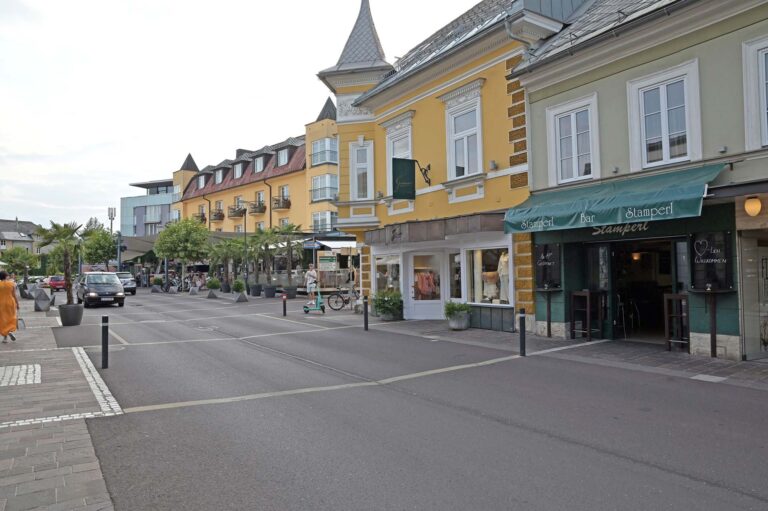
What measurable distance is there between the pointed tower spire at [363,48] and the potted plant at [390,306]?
8649 millimetres

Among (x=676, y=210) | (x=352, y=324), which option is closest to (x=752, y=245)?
(x=676, y=210)

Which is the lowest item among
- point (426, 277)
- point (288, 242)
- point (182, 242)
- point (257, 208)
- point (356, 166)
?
point (426, 277)

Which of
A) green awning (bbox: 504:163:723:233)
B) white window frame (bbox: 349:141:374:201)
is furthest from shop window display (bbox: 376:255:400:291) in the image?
green awning (bbox: 504:163:723:233)

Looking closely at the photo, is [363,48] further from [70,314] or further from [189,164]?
[189,164]

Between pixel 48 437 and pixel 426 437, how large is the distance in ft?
13.0

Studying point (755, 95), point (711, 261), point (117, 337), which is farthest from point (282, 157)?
point (755, 95)

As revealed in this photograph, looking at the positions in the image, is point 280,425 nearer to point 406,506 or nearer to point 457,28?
point 406,506

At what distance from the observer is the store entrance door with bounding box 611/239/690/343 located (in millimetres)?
12562

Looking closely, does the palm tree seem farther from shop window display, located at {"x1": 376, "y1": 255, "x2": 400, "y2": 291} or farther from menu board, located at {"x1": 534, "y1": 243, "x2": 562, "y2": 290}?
menu board, located at {"x1": 534, "y1": 243, "x2": 562, "y2": 290}

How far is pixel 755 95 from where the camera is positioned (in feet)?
30.1

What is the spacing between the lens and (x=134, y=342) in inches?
532

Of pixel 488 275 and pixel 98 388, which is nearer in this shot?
pixel 98 388

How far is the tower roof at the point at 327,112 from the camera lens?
44.2 metres

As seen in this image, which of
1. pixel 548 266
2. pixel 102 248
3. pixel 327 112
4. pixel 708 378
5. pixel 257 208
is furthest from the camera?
pixel 102 248
